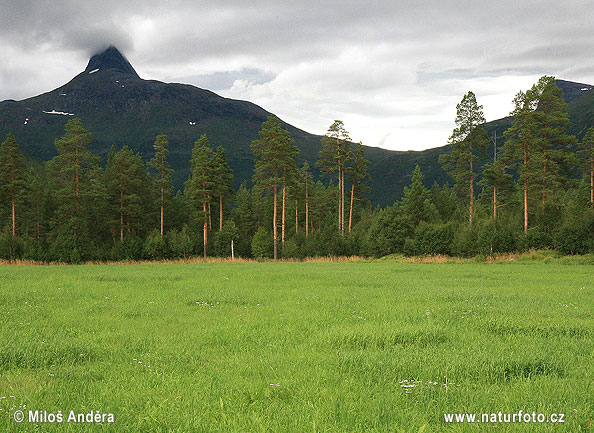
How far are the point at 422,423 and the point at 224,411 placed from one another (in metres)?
2.05

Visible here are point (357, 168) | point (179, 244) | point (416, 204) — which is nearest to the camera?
point (416, 204)

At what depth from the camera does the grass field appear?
3.97 m

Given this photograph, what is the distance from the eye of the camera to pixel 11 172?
51.3m

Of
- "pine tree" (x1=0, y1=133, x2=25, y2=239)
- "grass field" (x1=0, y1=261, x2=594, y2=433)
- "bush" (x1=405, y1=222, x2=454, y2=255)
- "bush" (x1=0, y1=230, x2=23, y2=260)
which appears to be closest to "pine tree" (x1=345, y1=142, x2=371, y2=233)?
"bush" (x1=405, y1=222, x2=454, y2=255)

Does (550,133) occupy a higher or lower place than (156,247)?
higher

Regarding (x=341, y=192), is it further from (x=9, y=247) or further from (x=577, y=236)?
(x=9, y=247)

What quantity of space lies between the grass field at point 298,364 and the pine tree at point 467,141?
3971 cm

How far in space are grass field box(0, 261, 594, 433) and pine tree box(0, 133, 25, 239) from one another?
1955 inches

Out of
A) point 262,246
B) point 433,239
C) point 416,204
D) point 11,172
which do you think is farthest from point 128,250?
point 416,204

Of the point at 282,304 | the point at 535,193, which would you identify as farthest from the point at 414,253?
the point at 282,304

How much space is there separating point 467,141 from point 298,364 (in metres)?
49.1

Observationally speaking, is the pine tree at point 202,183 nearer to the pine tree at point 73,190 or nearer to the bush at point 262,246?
the bush at point 262,246

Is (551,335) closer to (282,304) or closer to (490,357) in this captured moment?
(490,357)

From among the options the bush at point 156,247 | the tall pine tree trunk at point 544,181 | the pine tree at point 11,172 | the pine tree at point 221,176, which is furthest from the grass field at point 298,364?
the pine tree at point 221,176
